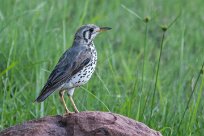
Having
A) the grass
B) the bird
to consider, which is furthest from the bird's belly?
the grass

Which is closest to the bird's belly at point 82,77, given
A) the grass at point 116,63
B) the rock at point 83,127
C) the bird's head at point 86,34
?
the bird's head at point 86,34

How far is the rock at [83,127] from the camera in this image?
5395 mm

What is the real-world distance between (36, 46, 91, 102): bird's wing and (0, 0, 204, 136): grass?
0.55 meters

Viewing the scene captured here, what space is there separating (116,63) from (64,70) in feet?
A: 12.1

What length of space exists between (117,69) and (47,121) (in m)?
4.37

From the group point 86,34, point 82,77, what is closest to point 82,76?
point 82,77

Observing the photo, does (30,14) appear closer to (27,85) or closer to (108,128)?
Result: (27,85)

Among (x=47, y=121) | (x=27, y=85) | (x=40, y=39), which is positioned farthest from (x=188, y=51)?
(x=47, y=121)

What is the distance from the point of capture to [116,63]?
10.0m

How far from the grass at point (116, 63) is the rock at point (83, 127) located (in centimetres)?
108

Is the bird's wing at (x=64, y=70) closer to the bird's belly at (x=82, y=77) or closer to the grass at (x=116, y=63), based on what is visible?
the bird's belly at (x=82, y=77)

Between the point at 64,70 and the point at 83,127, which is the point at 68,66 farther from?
the point at 83,127

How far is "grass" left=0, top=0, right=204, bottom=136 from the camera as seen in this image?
714cm

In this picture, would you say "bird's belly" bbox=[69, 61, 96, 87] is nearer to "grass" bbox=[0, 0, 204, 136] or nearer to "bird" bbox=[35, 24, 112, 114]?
"bird" bbox=[35, 24, 112, 114]
